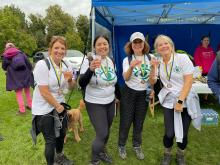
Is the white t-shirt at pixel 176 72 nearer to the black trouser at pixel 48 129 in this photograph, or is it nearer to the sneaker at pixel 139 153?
the sneaker at pixel 139 153

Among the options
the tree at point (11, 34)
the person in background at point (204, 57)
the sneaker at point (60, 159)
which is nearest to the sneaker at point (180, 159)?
the sneaker at point (60, 159)

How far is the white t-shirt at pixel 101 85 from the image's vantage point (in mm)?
3377

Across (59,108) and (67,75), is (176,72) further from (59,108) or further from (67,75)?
(59,108)

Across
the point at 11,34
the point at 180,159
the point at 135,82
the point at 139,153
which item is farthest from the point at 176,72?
the point at 11,34

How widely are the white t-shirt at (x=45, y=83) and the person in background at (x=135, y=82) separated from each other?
0.78 metres

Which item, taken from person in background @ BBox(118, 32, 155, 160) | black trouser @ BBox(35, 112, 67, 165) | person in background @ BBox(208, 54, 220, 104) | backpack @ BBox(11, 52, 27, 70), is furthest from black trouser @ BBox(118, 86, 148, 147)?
backpack @ BBox(11, 52, 27, 70)

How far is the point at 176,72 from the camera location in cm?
334

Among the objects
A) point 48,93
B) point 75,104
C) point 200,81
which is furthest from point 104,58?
point 75,104

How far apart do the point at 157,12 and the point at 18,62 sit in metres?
3.40

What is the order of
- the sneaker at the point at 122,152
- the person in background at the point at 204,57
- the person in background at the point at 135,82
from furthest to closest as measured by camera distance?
the person in background at the point at 204,57 → the sneaker at the point at 122,152 → the person in background at the point at 135,82

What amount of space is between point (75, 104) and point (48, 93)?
4354 mm

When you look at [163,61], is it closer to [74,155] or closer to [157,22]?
[74,155]

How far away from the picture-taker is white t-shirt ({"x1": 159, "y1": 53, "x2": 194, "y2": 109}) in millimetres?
3326

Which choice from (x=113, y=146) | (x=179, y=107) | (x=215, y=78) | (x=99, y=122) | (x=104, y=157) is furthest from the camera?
(x=113, y=146)
